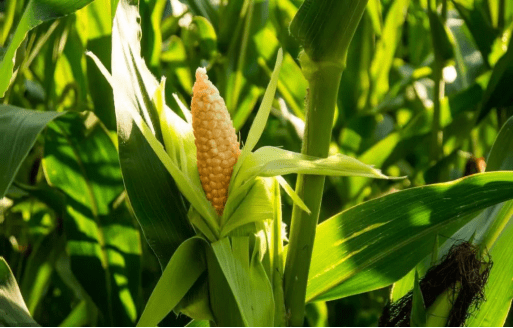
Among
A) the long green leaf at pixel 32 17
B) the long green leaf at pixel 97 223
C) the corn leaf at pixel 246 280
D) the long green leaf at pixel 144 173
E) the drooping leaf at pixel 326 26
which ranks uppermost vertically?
the drooping leaf at pixel 326 26

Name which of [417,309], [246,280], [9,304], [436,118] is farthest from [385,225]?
[436,118]

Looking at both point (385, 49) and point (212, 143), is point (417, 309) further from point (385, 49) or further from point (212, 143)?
point (385, 49)

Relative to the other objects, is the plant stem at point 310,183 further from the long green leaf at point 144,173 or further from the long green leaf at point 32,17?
the long green leaf at point 32,17

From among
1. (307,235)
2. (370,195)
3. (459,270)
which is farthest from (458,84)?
(307,235)

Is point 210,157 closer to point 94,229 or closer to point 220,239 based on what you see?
point 220,239

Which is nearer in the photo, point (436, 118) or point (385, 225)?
point (385, 225)

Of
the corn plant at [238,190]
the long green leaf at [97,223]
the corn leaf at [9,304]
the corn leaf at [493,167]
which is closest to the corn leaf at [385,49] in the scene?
the corn plant at [238,190]
